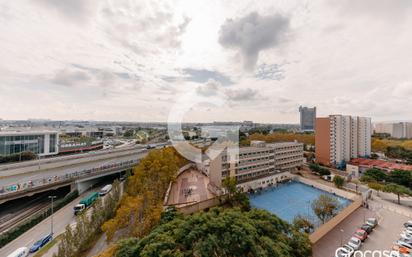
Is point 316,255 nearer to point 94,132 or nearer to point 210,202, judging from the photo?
point 210,202

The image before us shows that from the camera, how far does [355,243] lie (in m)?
7.66

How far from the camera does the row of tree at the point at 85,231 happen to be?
601cm

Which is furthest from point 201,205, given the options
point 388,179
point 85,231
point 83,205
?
point 388,179

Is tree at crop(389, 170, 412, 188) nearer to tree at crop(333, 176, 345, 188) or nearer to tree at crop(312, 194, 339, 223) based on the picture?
tree at crop(333, 176, 345, 188)

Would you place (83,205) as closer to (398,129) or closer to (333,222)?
(333,222)

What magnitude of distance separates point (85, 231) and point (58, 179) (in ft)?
21.3

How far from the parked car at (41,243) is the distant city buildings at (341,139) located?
2432cm

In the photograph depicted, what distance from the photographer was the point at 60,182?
37.4ft

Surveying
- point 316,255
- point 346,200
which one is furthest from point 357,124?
point 316,255

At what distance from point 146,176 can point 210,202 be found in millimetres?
4105

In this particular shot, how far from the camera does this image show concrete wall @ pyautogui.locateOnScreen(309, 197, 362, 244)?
25.9 feet

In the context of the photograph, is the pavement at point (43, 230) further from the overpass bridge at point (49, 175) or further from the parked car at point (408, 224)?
the parked car at point (408, 224)

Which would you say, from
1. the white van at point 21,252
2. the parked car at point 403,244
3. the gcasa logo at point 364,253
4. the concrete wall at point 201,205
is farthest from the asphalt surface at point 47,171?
the parked car at point 403,244

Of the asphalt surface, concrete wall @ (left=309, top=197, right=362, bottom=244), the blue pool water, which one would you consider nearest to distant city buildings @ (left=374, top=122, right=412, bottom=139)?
the blue pool water
